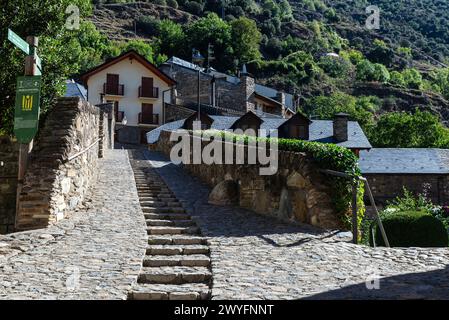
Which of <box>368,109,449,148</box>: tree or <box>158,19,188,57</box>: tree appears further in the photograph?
<box>158,19,188,57</box>: tree

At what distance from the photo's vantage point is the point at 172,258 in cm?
755

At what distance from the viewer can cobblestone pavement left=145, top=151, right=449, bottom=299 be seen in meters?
5.68

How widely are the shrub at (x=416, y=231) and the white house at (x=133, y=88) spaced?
116 ft

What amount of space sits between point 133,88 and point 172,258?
39.5 metres

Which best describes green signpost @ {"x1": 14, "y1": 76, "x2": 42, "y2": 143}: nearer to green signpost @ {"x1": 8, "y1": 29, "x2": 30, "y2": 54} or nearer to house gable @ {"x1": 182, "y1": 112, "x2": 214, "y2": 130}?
green signpost @ {"x1": 8, "y1": 29, "x2": 30, "y2": 54}

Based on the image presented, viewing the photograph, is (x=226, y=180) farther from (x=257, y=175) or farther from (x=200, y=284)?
(x=200, y=284)

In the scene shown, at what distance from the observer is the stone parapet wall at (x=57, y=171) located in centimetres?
884

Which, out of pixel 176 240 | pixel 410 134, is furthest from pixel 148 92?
pixel 176 240

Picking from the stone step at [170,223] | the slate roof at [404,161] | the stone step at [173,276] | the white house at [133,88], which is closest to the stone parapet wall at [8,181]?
the stone step at [170,223]

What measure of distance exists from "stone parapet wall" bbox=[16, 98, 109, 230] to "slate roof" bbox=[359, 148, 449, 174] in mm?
25647

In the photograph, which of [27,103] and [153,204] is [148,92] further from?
[27,103]

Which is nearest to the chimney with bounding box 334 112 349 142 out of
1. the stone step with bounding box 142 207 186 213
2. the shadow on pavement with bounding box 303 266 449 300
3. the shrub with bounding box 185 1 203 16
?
the stone step with bounding box 142 207 186 213

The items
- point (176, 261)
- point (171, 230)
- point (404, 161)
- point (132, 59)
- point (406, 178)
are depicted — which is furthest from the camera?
point (132, 59)

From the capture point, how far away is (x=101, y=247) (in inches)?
301
